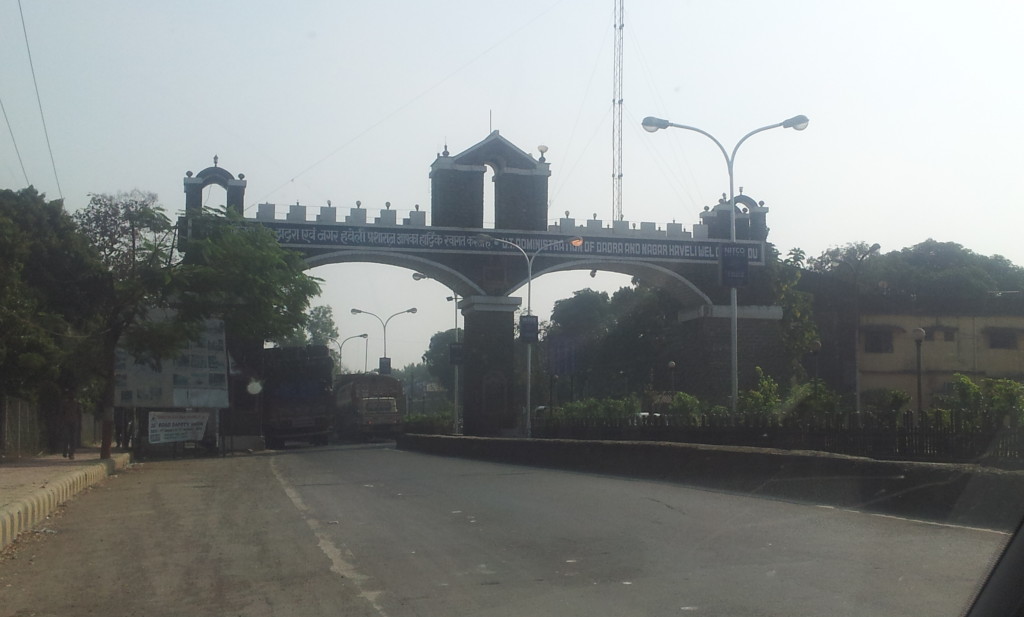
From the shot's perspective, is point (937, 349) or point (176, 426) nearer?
point (176, 426)

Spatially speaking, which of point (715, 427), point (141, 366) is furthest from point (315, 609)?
point (141, 366)

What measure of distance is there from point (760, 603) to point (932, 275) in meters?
61.6

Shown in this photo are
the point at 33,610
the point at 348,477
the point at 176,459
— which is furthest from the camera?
the point at 176,459

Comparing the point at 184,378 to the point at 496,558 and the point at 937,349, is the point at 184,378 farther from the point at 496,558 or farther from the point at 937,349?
the point at 937,349

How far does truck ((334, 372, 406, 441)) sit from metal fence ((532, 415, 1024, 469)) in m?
30.2

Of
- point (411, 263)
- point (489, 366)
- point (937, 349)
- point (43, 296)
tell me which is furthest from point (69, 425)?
point (937, 349)

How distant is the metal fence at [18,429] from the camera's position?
26359 mm

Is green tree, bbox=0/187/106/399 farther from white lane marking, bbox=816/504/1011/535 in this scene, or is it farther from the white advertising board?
white lane marking, bbox=816/504/1011/535

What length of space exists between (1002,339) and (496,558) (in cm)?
4556

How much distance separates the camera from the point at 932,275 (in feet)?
207

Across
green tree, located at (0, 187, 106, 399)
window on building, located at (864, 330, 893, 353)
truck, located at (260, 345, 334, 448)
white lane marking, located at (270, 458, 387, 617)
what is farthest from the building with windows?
white lane marking, located at (270, 458, 387, 617)

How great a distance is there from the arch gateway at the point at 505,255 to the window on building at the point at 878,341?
594 centimetres

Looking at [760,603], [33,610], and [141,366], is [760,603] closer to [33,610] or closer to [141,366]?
[33,610]

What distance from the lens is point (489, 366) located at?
47.0m
